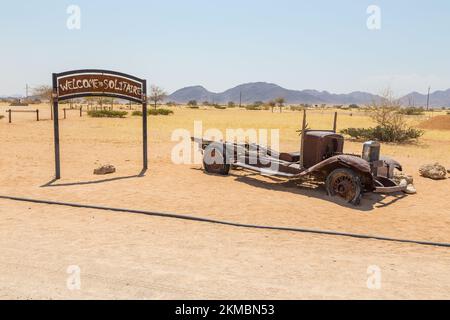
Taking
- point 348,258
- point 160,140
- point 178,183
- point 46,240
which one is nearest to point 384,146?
point 160,140

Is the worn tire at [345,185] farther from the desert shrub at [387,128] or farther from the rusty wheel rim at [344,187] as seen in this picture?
the desert shrub at [387,128]

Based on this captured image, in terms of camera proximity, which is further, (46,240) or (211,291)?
(46,240)

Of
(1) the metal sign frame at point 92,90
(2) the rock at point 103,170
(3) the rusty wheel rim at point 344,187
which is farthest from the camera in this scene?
(2) the rock at point 103,170

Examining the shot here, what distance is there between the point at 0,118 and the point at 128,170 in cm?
2583

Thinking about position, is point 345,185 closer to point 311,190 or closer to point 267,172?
point 311,190

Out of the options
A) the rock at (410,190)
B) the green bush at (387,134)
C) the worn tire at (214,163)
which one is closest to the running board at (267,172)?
the worn tire at (214,163)

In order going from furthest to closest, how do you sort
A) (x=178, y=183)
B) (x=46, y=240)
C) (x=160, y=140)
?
(x=160, y=140) → (x=178, y=183) → (x=46, y=240)

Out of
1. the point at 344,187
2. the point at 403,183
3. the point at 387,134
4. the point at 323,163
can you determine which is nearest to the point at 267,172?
the point at 323,163

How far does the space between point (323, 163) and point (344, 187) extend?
659 millimetres

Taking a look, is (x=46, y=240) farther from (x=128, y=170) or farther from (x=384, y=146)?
(x=384, y=146)

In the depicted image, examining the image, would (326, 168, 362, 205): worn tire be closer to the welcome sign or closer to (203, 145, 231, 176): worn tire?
(203, 145, 231, 176): worn tire

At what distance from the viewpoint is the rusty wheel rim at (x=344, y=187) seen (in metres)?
8.43
